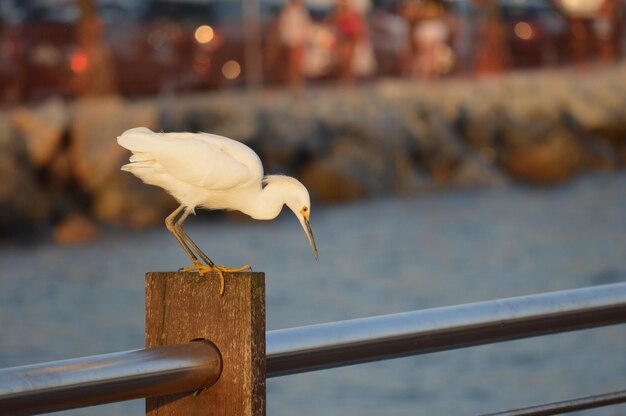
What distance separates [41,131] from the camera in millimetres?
19312

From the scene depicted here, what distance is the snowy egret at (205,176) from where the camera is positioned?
3.05 metres

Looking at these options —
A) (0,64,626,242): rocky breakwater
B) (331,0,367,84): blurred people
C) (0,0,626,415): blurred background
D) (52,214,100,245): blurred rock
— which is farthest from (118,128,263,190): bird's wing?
(331,0,367,84): blurred people

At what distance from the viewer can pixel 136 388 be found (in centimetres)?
213

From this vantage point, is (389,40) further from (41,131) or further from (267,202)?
(267,202)

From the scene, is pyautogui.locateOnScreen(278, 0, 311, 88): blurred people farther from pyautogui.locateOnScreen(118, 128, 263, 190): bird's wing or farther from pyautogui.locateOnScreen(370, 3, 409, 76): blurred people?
pyautogui.locateOnScreen(118, 128, 263, 190): bird's wing

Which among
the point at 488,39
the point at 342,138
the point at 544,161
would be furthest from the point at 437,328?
the point at 488,39

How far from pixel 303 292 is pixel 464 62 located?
485 inches

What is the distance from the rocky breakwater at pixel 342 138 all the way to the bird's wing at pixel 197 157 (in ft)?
51.4

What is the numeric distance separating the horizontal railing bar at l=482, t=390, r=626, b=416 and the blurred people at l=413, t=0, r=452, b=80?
842 inches

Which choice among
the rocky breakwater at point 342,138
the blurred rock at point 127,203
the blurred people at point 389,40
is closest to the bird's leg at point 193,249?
the rocky breakwater at point 342,138

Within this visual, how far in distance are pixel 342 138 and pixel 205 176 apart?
65.1ft

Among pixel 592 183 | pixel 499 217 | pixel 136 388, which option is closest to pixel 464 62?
pixel 592 183

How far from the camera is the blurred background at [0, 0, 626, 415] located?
44.7 feet

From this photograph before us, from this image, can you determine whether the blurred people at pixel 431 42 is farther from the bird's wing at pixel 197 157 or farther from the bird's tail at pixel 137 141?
the bird's tail at pixel 137 141
